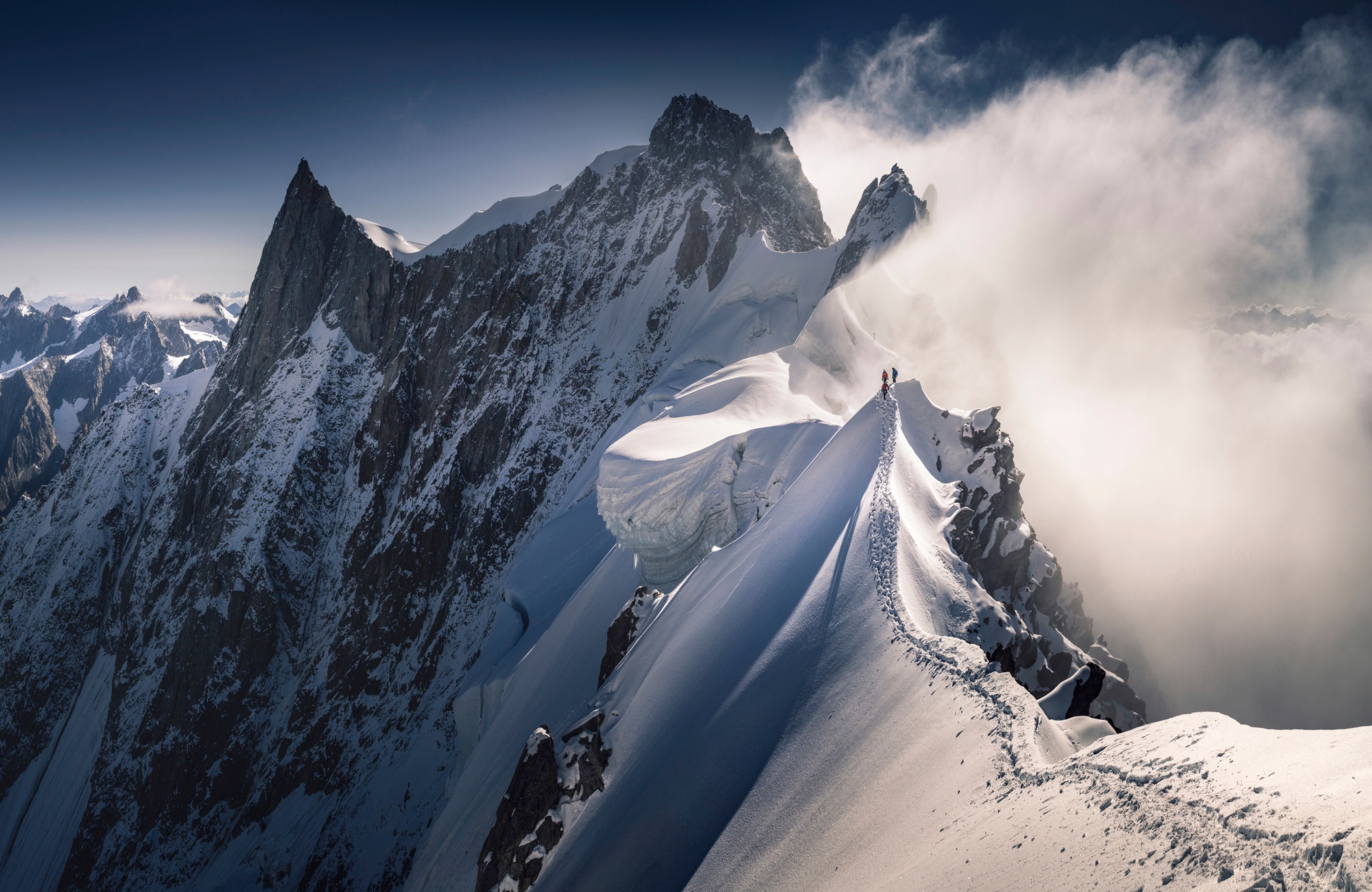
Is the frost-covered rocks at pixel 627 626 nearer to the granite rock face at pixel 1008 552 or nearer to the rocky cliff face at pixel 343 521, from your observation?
the granite rock face at pixel 1008 552

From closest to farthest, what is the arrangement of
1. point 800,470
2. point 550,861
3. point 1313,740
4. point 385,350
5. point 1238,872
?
1. point 1238,872
2. point 1313,740
3. point 550,861
4. point 800,470
5. point 385,350

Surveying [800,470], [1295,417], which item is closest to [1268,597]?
[1295,417]

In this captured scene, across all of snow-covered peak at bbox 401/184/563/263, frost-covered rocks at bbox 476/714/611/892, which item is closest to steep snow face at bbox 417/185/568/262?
snow-covered peak at bbox 401/184/563/263

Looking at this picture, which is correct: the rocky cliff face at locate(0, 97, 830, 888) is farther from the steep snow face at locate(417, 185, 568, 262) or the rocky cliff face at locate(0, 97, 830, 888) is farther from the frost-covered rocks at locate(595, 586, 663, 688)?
the frost-covered rocks at locate(595, 586, 663, 688)

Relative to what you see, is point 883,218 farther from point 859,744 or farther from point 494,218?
point 494,218

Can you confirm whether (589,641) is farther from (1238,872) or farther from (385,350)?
(385,350)

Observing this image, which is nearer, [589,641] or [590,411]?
[589,641]

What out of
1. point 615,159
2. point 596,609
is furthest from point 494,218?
point 596,609

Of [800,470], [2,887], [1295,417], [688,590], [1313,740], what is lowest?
[2,887]
